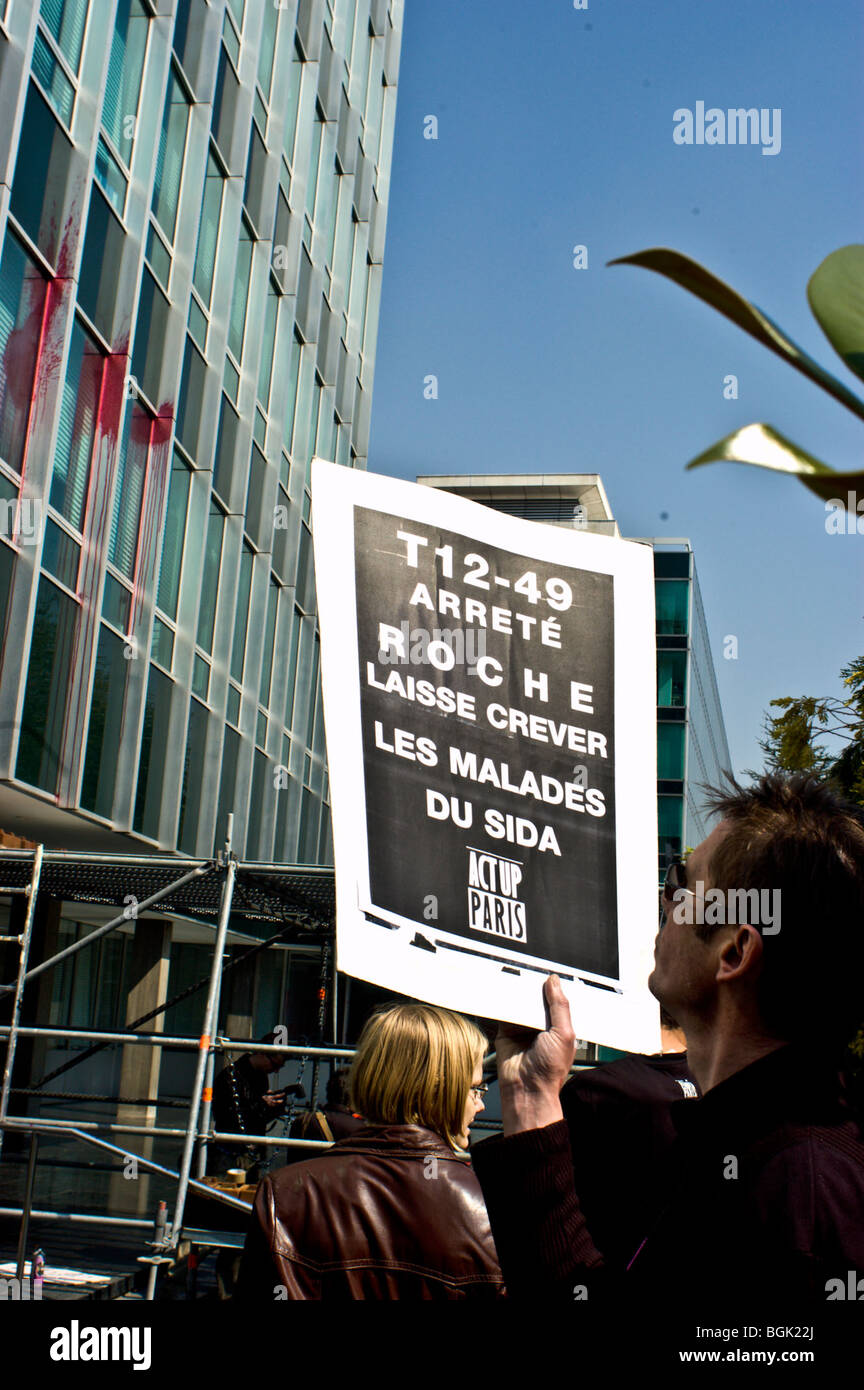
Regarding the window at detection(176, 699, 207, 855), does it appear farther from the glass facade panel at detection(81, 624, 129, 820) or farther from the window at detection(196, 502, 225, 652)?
the glass facade panel at detection(81, 624, 129, 820)

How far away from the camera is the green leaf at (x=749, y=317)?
0.45m

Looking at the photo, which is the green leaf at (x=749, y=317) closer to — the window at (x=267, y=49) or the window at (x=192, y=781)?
the window at (x=192, y=781)

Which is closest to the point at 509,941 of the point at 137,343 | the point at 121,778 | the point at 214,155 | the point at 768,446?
the point at 768,446

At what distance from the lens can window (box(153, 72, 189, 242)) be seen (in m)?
14.3

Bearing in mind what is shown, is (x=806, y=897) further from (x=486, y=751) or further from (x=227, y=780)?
(x=227, y=780)

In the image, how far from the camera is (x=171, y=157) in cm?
1477

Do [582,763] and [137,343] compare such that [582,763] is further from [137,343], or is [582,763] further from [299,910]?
[137,343]

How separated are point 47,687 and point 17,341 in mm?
2929

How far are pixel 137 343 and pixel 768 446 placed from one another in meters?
14.2

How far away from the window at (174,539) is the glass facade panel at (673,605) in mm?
29479

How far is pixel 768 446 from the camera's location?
414 mm

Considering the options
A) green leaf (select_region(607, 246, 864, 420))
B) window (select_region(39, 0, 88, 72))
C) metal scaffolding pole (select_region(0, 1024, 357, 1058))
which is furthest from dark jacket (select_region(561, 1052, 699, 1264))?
window (select_region(39, 0, 88, 72))

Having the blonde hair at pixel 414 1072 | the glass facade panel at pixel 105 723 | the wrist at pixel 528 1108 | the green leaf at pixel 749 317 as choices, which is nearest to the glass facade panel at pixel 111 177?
the glass facade panel at pixel 105 723

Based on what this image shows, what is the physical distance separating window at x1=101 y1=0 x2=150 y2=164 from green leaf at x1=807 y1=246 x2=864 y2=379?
13.5 metres
